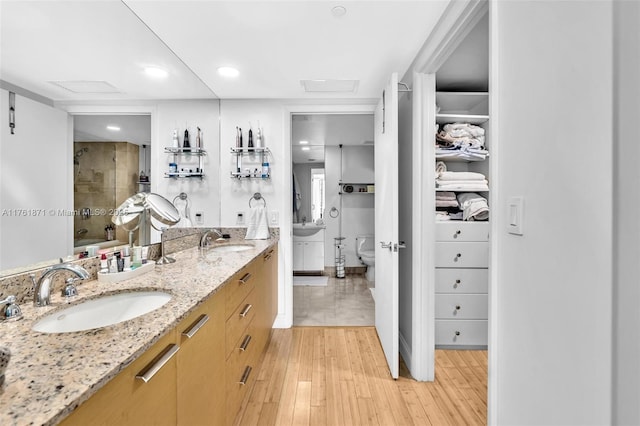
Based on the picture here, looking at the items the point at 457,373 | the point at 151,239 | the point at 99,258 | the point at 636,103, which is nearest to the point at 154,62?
the point at 151,239

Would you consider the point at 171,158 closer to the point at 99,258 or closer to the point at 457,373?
the point at 99,258

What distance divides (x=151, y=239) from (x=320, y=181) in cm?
336

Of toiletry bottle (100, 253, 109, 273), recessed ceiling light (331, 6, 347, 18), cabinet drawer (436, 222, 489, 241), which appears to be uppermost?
recessed ceiling light (331, 6, 347, 18)

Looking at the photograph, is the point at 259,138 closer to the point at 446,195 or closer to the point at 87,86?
the point at 87,86

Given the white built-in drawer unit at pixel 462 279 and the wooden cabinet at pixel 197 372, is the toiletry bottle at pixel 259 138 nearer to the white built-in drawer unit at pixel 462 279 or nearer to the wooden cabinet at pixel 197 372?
the wooden cabinet at pixel 197 372

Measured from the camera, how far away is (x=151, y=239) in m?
1.81

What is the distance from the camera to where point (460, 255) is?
2350 millimetres

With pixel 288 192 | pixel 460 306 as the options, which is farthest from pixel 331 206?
pixel 460 306

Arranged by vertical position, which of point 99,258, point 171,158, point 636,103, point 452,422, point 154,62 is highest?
point 154,62

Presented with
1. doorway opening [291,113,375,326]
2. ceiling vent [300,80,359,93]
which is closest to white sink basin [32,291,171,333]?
ceiling vent [300,80,359,93]

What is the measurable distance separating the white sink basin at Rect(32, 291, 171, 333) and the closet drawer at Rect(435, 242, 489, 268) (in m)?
2.01

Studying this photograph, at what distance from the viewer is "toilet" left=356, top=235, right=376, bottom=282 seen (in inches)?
172

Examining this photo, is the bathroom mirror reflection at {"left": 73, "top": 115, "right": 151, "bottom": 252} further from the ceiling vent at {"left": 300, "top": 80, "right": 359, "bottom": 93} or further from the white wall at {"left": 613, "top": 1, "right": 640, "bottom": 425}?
the white wall at {"left": 613, "top": 1, "right": 640, "bottom": 425}

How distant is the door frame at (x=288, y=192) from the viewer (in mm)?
2797
